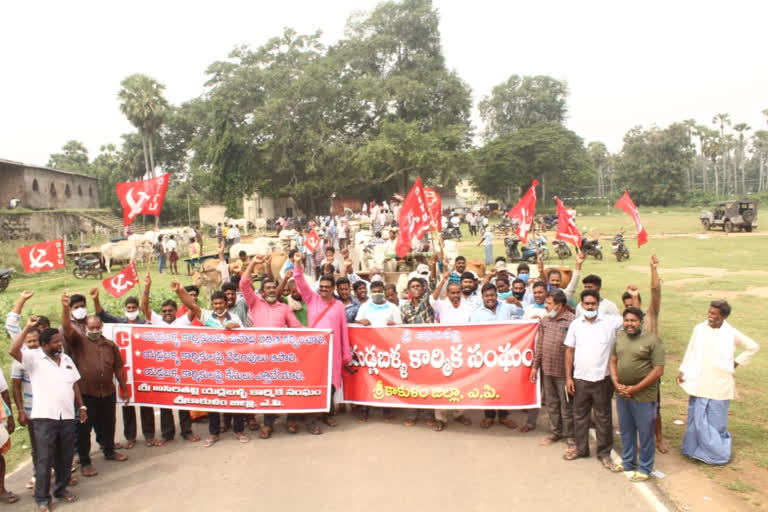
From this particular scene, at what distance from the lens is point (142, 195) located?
8258 millimetres

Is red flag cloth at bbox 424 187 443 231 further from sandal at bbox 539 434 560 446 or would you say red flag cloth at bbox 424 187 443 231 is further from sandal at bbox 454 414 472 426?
sandal at bbox 539 434 560 446

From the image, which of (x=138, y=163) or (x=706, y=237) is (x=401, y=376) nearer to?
(x=706, y=237)

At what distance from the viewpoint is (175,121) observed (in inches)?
2197

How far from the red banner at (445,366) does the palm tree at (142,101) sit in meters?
46.0

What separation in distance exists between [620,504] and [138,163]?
6322cm

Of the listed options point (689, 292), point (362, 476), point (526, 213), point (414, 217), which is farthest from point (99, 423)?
point (689, 292)

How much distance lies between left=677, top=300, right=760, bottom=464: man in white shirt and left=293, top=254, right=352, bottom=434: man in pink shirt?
3.60m

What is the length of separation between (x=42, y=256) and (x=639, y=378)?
26.5ft

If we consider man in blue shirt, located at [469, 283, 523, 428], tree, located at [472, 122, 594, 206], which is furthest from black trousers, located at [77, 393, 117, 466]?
tree, located at [472, 122, 594, 206]

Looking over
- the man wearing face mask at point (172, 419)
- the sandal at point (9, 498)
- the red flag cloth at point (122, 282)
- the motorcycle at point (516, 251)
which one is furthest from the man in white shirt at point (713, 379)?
the motorcycle at point (516, 251)

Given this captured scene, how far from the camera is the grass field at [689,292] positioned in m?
6.21

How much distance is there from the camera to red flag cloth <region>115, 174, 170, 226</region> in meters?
8.20

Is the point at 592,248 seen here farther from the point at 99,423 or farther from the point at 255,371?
the point at 99,423

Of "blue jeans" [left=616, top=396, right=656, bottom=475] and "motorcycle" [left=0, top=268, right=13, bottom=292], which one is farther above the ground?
"motorcycle" [left=0, top=268, right=13, bottom=292]
